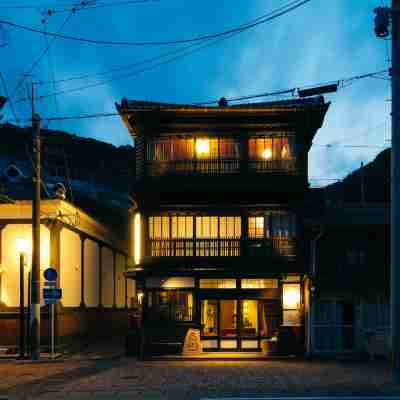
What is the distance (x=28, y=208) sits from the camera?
94.6ft

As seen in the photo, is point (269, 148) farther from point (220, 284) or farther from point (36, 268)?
point (36, 268)

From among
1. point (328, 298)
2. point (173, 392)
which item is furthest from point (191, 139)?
point (173, 392)

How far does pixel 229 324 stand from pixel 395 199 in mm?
12521

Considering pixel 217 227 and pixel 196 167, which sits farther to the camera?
pixel 196 167

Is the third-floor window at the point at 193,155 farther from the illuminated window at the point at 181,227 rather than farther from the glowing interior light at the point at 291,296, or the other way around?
the glowing interior light at the point at 291,296

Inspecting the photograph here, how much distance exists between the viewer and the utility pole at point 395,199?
16.9m

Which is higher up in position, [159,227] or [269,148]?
[269,148]

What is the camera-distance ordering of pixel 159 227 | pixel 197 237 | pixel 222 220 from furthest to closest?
pixel 159 227 → pixel 222 220 → pixel 197 237

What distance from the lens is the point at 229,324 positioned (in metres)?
27.8

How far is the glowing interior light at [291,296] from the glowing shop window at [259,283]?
49cm

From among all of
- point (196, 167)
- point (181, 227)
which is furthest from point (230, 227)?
point (196, 167)

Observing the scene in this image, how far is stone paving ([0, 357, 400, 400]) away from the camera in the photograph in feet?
55.1

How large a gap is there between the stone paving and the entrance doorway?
7.55 ft

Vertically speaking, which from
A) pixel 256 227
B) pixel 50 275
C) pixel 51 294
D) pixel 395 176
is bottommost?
pixel 51 294
